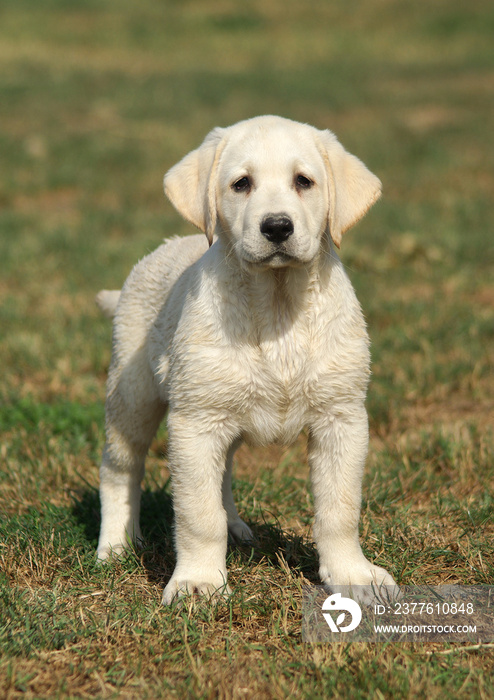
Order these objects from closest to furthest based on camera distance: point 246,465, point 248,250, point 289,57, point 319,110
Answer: point 248,250
point 246,465
point 319,110
point 289,57

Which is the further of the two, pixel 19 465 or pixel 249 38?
pixel 249 38

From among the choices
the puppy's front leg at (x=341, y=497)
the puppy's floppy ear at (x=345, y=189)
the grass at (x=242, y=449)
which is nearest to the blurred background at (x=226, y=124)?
the grass at (x=242, y=449)

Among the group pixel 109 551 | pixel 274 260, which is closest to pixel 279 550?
pixel 109 551

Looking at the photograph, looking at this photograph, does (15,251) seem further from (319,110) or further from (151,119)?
(319,110)

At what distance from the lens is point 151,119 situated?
52.8 ft

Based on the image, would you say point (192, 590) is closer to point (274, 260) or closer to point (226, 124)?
point (274, 260)

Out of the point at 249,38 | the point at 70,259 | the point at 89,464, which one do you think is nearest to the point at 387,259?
the point at 70,259

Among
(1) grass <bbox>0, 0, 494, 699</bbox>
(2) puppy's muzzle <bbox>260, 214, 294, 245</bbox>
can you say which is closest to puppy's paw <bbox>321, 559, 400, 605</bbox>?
(1) grass <bbox>0, 0, 494, 699</bbox>

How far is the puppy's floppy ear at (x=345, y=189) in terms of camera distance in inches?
135

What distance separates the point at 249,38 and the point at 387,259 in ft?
74.4

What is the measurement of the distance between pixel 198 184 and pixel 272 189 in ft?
1.38

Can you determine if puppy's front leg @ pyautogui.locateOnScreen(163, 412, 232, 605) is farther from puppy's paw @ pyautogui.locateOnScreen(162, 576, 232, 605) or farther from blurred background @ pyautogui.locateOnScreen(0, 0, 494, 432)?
blurred background @ pyautogui.locateOnScreen(0, 0, 494, 432)

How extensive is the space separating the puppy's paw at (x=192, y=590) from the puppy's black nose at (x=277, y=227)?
1382 mm

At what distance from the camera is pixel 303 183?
11.1 feet
